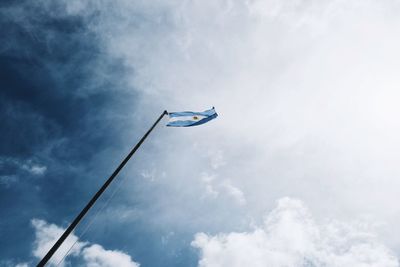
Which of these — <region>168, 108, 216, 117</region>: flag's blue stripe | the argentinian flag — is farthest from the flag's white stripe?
<region>168, 108, 216, 117</region>: flag's blue stripe

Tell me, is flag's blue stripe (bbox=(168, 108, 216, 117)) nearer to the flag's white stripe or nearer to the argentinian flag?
the argentinian flag

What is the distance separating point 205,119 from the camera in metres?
16.4

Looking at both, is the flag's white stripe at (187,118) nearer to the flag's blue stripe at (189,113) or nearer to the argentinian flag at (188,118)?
the argentinian flag at (188,118)

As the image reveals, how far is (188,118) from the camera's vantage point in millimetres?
16328

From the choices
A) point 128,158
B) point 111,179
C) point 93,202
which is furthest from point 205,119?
point 93,202

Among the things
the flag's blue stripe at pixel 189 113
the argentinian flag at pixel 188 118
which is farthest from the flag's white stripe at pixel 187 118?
the flag's blue stripe at pixel 189 113

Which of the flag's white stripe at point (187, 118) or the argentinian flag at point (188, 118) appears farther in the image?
the flag's white stripe at point (187, 118)

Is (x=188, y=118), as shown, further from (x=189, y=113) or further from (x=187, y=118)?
(x=189, y=113)

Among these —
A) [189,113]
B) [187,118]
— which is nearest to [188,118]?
[187,118]

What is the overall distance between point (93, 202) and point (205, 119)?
9.07m

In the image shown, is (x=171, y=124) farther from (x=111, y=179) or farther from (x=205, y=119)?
(x=111, y=179)

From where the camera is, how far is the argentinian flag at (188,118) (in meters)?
16.0

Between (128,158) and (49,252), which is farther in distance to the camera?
(128,158)

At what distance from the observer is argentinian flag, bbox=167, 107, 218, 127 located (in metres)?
16.0
